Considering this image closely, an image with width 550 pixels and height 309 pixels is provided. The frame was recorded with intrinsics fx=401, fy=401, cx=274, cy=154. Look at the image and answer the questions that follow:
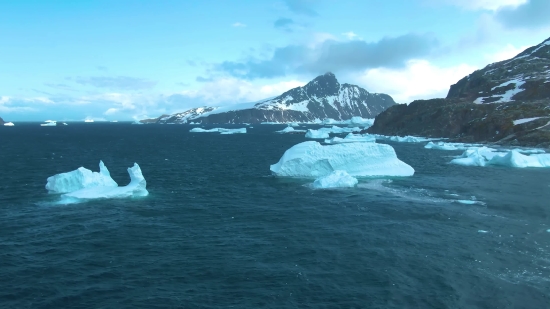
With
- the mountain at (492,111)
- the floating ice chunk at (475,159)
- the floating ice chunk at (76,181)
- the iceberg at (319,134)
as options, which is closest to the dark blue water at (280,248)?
the floating ice chunk at (76,181)

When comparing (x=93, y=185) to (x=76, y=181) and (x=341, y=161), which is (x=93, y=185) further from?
(x=341, y=161)

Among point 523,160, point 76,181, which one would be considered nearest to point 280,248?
point 76,181

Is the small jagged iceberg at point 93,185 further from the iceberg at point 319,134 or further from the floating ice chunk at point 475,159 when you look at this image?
the iceberg at point 319,134

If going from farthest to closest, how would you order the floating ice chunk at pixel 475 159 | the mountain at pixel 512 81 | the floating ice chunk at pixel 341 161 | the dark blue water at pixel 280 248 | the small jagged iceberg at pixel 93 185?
the mountain at pixel 512 81, the floating ice chunk at pixel 475 159, the floating ice chunk at pixel 341 161, the small jagged iceberg at pixel 93 185, the dark blue water at pixel 280 248

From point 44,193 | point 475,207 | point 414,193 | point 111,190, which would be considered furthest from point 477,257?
point 44,193

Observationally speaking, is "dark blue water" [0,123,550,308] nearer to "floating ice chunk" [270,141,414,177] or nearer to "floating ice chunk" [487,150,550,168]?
"floating ice chunk" [270,141,414,177]

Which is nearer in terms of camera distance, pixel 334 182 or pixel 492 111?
pixel 334 182

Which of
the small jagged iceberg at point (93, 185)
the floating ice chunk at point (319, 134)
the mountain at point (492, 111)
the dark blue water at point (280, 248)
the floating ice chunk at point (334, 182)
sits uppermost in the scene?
the mountain at point (492, 111)
